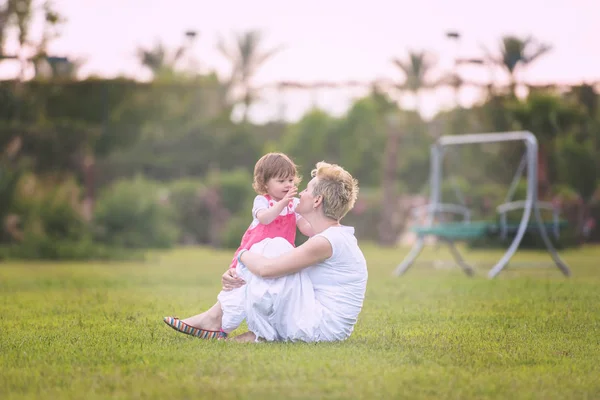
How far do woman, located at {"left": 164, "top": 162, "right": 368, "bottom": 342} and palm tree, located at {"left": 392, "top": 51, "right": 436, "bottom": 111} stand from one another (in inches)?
593

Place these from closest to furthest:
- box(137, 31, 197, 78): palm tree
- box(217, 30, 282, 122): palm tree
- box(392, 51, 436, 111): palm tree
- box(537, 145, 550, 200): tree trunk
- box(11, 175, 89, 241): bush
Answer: box(11, 175, 89, 241): bush → box(537, 145, 550, 200): tree trunk → box(392, 51, 436, 111): palm tree → box(137, 31, 197, 78): palm tree → box(217, 30, 282, 122): palm tree

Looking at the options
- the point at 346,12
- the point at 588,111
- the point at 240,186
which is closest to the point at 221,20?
the point at 346,12

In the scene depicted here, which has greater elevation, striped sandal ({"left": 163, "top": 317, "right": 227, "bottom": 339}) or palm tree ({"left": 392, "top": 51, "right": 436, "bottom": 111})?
palm tree ({"left": 392, "top": 51, "right": 436, "bottom": 111})

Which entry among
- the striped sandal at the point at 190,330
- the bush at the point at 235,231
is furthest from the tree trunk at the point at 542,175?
the striped sandal at the point at 190,330

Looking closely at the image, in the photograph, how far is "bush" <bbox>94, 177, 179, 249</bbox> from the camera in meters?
16.0

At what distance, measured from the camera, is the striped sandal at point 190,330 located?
4930 millimetres

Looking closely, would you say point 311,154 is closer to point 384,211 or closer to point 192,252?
point 384,211

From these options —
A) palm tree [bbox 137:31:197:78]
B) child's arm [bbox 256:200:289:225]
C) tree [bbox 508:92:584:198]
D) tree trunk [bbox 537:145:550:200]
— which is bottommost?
child's arm [bbox 256:200:289:225]

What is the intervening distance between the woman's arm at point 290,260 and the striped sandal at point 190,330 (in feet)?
1.53

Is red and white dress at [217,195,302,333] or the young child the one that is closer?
red and white dress at [217,195,302,333]

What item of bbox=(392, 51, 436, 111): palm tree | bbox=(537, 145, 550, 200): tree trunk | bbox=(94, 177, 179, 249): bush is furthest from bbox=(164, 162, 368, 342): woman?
bbox=(392, 51, 436, 111): palm tree

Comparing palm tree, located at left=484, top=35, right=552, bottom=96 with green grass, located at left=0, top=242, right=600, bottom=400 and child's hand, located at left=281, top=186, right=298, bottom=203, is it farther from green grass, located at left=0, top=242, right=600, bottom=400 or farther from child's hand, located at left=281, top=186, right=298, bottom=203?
child's hand, located at left=281, top=186, right=298, bottom=203

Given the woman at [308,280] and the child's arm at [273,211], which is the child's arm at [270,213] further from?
the woman at [308,280]

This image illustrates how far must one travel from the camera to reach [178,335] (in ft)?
17.3
